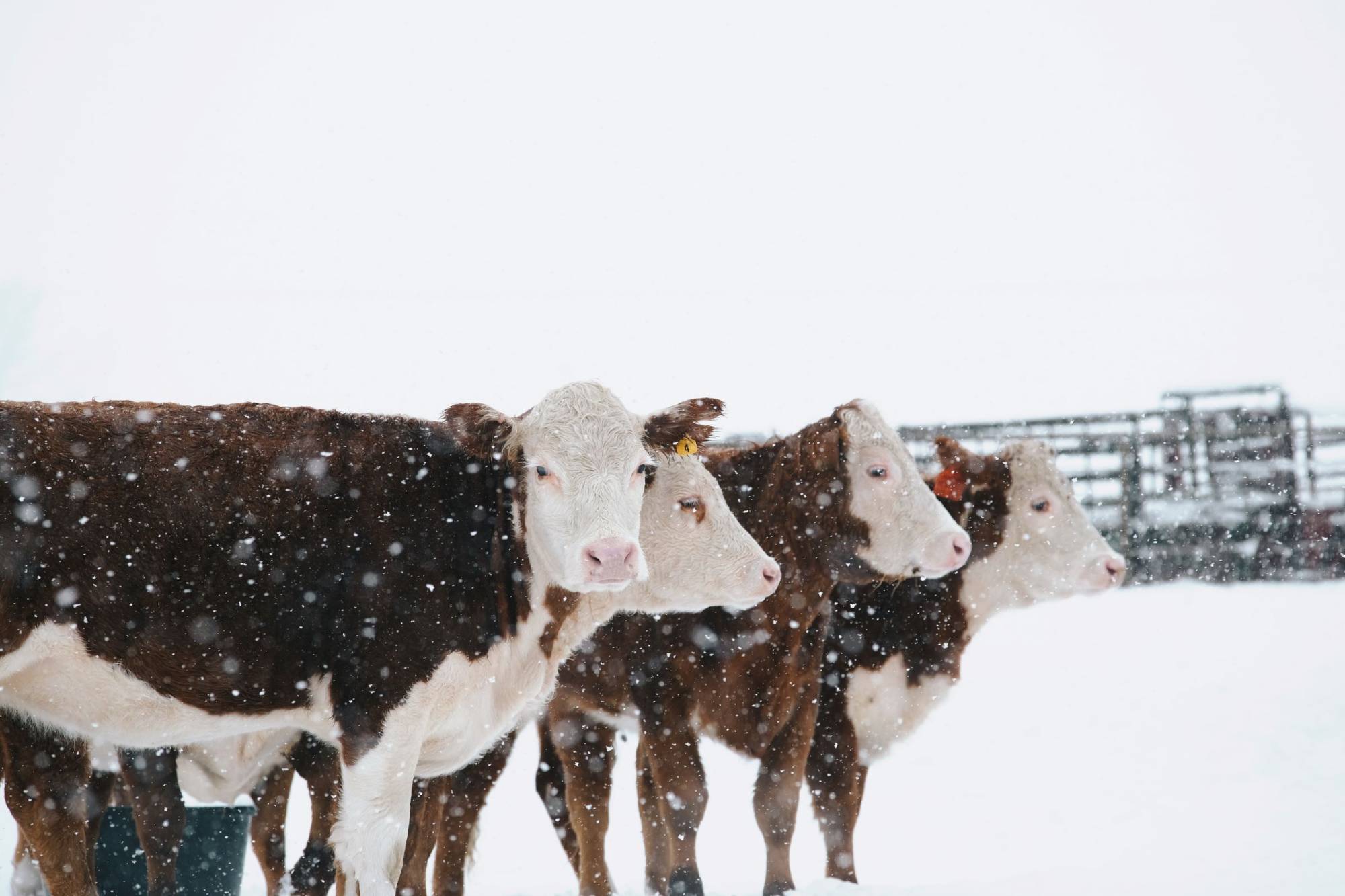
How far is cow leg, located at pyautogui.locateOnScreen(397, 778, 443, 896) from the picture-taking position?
4.72 meters

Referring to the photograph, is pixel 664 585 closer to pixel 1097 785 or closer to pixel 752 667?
pixel 752 667

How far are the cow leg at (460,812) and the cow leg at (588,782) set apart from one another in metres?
0.35

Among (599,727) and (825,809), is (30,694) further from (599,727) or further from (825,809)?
(825,809)

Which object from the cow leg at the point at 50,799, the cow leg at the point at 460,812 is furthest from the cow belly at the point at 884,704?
the cow leg at the point at 50,799

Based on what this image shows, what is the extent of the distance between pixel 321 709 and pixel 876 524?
2.73 meters

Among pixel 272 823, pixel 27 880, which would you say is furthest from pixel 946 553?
pixel 27 880

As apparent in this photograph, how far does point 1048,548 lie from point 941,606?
2.34 feet

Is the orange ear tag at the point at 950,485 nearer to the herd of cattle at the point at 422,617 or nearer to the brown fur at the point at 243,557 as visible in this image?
the herd of cattle at the point at 422,617

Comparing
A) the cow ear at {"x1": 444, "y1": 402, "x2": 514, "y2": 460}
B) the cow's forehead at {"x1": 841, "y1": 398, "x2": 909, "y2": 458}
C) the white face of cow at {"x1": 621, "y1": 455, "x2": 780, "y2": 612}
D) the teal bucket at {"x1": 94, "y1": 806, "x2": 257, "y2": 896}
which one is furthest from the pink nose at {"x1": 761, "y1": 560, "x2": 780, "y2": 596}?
the teal bucket at {"x1": 94, "y1": 806, "x2": 257, "y2": 896}

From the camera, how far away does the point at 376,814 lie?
12.7 ft

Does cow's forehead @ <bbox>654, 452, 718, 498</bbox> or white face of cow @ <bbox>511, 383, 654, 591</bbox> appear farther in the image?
cow's forehead @ <bbox>654, 452, 718, 498</bbox>

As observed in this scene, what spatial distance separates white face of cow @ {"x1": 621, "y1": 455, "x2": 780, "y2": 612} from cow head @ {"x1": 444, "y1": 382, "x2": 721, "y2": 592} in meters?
0.38

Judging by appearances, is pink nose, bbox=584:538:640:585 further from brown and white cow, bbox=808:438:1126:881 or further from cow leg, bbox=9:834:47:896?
cow leg, bbox=9:834:47:896

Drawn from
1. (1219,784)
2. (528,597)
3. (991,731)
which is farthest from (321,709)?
(991,731)
